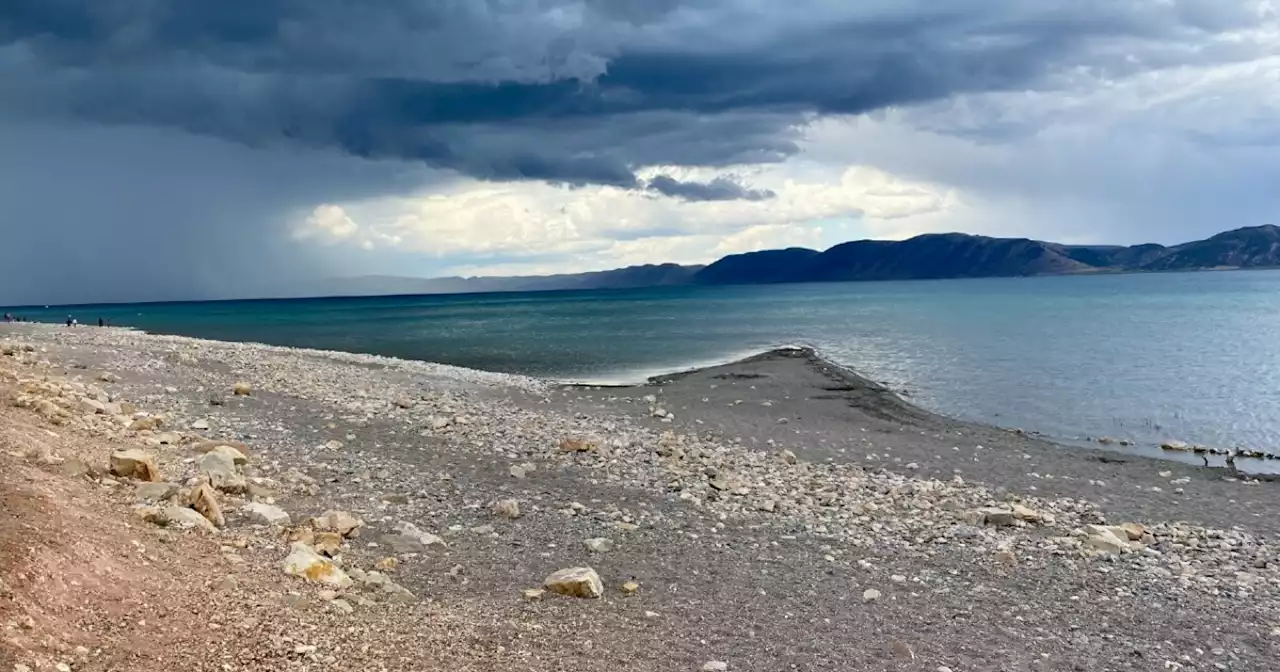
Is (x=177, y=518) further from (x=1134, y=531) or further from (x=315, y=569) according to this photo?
(x=1134, y=531)

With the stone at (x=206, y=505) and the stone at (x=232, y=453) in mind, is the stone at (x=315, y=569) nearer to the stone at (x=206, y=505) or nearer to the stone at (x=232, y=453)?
the stone at (x=206, y=505)

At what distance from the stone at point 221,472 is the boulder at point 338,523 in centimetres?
173

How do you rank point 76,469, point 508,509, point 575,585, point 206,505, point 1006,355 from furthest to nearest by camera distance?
point 1006,355, point 508,509, point 76,469, point 206,505, point 575,585

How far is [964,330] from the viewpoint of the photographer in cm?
8556

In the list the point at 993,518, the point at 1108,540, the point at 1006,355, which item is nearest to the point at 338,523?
the point at 993,518

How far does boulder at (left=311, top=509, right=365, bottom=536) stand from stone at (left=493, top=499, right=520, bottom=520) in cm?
253

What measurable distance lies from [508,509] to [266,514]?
3.91m

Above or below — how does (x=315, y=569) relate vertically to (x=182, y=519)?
below

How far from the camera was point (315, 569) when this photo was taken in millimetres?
10891

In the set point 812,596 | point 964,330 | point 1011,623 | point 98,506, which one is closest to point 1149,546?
point 1011,623

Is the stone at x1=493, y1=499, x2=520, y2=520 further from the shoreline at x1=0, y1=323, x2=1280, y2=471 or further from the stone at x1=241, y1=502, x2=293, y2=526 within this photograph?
the shoreline at x1=0, y1=323, x2=1280, y2=471

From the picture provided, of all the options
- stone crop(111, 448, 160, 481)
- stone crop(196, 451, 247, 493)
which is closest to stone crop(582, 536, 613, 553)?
stone crop(196, 451, 247, 493)

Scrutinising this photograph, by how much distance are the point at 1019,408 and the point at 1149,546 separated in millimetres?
22609

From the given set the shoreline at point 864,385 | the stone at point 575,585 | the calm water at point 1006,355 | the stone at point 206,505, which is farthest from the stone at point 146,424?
Answer: the calm water at point 1006,355
